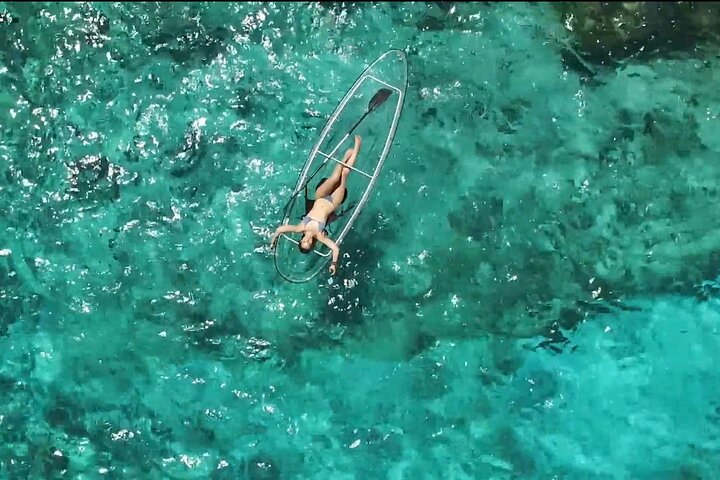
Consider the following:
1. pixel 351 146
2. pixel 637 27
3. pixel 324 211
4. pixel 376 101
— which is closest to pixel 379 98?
pixel 376 101

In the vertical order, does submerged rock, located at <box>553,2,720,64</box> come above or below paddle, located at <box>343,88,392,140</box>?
above

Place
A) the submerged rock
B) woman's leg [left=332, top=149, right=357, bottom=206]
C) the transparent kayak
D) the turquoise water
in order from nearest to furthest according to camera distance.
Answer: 1. woman's leg [left=332, top=149, right=357, bottom=206]
2. the transparent kayak
3. the turquoise water
4. the submerged rock

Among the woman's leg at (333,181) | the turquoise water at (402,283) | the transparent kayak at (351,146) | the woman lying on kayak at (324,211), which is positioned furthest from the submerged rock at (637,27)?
the woman's leg at (333,181)

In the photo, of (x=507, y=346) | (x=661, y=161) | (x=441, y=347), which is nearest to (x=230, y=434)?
(x=441, y=347)

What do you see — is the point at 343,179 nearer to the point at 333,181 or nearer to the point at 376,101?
the point at 333,181

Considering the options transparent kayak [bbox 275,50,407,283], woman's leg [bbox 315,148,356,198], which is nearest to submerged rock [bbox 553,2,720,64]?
transparent kayak [bbox 275,50,407,283]

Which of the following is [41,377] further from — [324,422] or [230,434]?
[324,422]

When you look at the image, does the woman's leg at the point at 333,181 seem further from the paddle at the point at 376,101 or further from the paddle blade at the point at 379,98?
the paddle blade at the point at 379,98

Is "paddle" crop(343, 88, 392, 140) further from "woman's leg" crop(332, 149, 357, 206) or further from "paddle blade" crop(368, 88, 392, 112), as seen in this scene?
"woman's leg" crop(332, 149, 357, 206)
